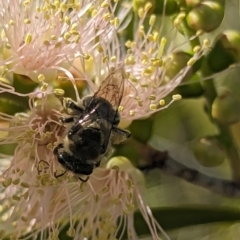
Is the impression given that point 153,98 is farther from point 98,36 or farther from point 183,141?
point 183,141

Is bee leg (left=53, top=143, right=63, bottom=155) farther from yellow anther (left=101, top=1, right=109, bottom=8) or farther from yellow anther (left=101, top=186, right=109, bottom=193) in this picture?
yellow anther (left=101, top=1, right=109, bottom=8)

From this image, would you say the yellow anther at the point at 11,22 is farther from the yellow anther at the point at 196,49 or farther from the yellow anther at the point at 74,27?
the yellow anther at the point at 196,49

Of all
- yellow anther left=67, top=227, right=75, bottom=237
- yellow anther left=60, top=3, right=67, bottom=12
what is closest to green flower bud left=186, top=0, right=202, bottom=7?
yellow anther left=60, top=3, right=67, bottom=12

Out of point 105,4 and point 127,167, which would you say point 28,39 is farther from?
point 127,167

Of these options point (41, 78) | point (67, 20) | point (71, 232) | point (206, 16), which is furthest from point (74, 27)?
point (71, 232)

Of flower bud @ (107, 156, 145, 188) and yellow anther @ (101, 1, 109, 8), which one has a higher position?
yellow anther @ (101, 1, 109, 8)

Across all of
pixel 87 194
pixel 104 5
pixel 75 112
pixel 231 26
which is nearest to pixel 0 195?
pixel 87 194

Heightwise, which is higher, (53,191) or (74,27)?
(74,27)
